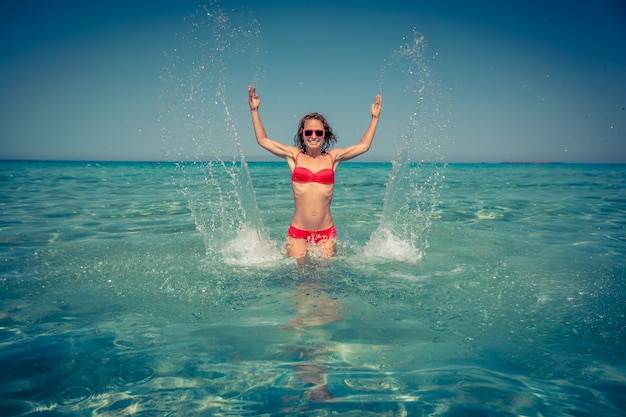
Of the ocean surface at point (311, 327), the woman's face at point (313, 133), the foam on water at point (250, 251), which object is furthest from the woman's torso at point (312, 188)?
the foam on water at point (250, 251)

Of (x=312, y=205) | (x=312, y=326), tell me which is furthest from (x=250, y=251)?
(x=312, y=326)

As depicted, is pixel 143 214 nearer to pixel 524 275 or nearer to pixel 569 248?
pixel 524 275

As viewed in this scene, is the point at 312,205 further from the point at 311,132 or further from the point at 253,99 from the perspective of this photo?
the point at 253,99

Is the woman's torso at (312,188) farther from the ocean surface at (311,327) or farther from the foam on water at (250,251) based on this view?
the foam on water at (250,251)

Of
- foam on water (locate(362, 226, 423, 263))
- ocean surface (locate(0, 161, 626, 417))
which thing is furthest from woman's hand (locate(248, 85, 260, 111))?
foam on water (locate(362, 226, 423, 263))

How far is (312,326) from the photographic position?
10.6ft

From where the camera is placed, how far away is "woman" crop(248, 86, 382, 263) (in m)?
5.07

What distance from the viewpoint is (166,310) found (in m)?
3.56

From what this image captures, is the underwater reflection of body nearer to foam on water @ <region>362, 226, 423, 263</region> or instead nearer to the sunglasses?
foam on water @ <region>362, 226, 423, 263</region>

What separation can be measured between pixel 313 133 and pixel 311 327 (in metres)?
2.68

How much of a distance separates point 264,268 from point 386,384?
2.72 metres

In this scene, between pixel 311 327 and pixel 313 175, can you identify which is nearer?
pixel 311 327

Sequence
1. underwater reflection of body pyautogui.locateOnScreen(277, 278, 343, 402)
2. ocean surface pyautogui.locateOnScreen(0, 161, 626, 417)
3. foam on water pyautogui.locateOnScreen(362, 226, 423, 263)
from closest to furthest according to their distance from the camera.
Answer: ocean surface pyautogui.locateOnScreen(0, 161, 626, 417)
underwater reflection of body pyautogui.locateOnScreen(277, 278, 343, 402)
foam on water pyautogui.locateOnScreen(362, 226, 423, 263)

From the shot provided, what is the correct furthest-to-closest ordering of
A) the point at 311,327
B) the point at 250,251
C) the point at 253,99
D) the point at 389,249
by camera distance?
1. the point at 389,249
2. the point at 250,251
3. the point at 253,99
4. the point at 311,327
